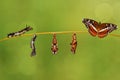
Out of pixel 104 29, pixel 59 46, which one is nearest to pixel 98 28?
pixel 104 29

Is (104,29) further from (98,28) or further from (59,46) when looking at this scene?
(59,46)

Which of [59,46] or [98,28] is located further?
[59,46]

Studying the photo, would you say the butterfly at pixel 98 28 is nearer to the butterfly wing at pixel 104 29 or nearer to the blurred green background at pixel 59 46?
the butterfly wing at pixel 104 29

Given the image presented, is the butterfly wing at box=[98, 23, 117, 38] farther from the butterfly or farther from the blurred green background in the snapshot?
the blurred green background

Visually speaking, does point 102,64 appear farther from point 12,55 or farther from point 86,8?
point 12,55

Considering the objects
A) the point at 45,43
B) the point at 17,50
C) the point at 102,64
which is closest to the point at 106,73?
the point at 102,64

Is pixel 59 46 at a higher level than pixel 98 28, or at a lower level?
lower

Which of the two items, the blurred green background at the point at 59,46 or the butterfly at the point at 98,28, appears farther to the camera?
the blurred green background at the point at 59,46

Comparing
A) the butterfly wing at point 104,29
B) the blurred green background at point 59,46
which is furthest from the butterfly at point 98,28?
the blurred green background at point 59,46
